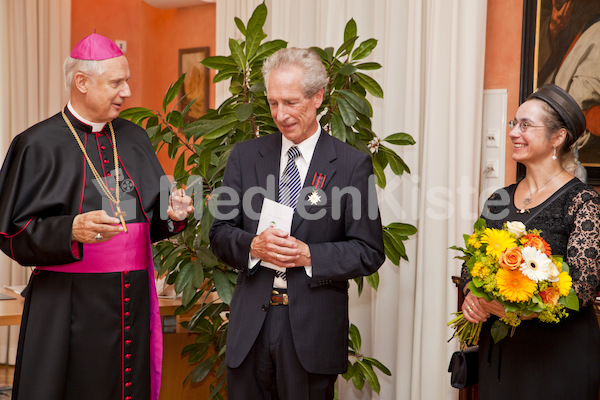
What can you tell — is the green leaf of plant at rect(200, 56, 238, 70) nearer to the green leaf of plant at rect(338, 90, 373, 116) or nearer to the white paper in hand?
the green leaf of plant at rect(338, 90, 373, 116)

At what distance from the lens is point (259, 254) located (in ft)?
7.81

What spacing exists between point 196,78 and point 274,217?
4.58 metres

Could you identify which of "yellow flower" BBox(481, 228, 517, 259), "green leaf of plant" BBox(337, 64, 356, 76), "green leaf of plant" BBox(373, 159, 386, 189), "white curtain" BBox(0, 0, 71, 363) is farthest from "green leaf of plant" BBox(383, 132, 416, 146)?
"white curtain" BBox(0, 0, 71, 363)

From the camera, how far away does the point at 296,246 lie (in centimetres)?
232

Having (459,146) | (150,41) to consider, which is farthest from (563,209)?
(150,41)

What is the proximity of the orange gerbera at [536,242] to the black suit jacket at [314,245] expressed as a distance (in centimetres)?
53

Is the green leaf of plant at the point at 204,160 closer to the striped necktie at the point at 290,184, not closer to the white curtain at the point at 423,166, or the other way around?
the striped necktie at the point at 290,184

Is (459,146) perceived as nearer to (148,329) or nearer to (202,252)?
(202,252)

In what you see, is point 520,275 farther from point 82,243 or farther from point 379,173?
point 82,243

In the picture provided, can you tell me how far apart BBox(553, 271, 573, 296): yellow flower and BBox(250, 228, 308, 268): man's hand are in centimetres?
91

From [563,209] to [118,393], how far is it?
182cm

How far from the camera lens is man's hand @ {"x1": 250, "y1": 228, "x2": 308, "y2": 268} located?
231 cm

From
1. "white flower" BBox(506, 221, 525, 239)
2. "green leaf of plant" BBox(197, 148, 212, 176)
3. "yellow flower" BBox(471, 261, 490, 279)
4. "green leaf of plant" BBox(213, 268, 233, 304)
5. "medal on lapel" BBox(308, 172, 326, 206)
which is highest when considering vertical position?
"green leaf of plant" BBox(197, 148, 212, 176)

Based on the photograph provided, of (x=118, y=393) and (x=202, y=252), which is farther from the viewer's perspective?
(x=202, y=252)
